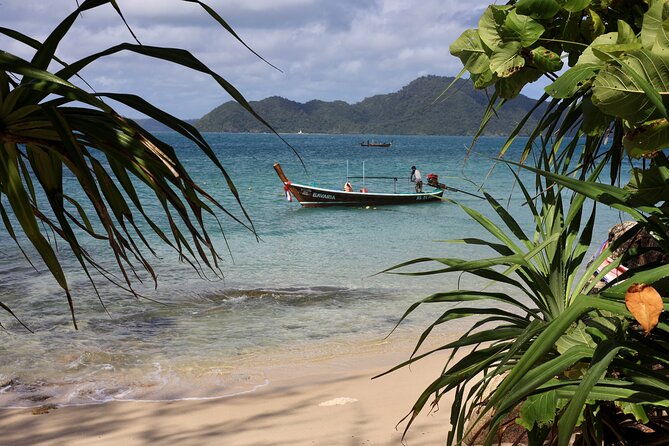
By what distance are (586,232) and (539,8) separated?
720mm

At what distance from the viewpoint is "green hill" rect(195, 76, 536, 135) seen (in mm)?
147625

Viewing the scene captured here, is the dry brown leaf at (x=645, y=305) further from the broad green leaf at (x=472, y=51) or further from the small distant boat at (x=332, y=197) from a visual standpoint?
the small distant boat at (x=332, y=197)

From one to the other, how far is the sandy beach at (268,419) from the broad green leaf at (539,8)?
2549mm

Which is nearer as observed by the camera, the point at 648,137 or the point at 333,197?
the point at 648,137

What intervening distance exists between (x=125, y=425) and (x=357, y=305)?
4323mm

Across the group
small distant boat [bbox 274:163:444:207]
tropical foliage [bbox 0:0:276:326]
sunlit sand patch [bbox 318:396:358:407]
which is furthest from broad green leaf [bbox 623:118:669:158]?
small distant boat [bbox 274:163:444:207]

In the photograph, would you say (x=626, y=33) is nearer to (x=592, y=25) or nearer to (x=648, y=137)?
(x=648, y=137)

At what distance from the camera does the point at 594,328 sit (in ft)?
5.92

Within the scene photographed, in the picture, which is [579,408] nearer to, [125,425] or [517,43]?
[517,43]

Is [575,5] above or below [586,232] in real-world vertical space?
above

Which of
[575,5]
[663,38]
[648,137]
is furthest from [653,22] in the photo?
[575,5]

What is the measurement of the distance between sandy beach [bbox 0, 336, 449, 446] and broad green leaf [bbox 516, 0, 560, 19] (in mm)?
2549

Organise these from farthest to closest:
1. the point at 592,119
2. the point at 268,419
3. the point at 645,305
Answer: the point at 268,419 → the point at 592,119 → the point at 645,305

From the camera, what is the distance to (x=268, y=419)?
4668 millimetres
